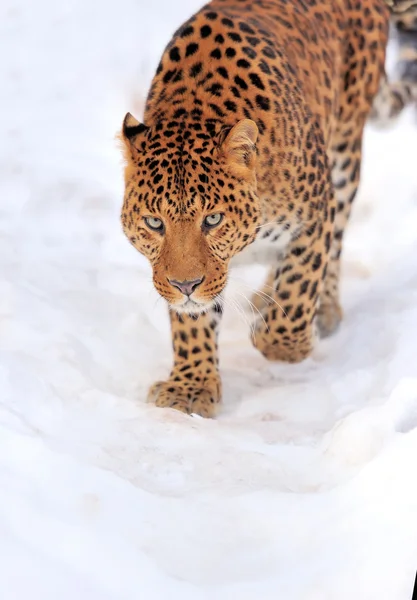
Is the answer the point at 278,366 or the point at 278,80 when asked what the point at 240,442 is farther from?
the point at 278,80

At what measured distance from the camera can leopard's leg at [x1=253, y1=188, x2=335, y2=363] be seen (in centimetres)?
662

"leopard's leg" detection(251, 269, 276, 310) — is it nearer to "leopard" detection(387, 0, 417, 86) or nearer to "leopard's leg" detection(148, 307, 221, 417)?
"leopard's leg" detection(148, 307, 221, 417)

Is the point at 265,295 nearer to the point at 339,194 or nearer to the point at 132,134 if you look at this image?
the point at 339,194

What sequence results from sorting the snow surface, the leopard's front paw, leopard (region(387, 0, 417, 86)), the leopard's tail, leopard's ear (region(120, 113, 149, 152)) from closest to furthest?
the snow surface, leopard's ear (region(120, 113, 149, 152)), the leopard's front paw, the leopard's tail, leopard (region(387, 0, 417, 86))

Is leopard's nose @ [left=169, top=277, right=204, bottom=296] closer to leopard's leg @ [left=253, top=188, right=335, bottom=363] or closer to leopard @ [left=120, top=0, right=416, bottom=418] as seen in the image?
leopard @ [left=120, top=0, right=416, bottom=418]

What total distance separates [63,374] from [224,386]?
0.92 meters

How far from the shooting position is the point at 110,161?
9.64m

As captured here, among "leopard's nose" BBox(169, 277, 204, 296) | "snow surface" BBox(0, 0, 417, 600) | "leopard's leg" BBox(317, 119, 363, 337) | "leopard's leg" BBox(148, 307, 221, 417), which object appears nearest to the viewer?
"snow surface" BBox(0, 0, 417, 600)

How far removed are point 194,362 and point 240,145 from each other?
125cm

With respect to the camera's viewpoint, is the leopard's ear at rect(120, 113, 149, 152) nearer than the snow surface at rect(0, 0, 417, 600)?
No

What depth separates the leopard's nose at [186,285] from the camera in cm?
556

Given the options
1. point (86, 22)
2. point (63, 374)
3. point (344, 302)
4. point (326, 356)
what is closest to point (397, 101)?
point (344, 302)

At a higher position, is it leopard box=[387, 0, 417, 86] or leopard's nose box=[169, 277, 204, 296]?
leopard box=[387, 0, 417, 86]

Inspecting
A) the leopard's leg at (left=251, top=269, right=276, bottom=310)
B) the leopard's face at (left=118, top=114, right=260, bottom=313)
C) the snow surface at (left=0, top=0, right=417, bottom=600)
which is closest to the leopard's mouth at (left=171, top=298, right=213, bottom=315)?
the leopard's face at (left=118, top=114, right=260, bottom=313)
